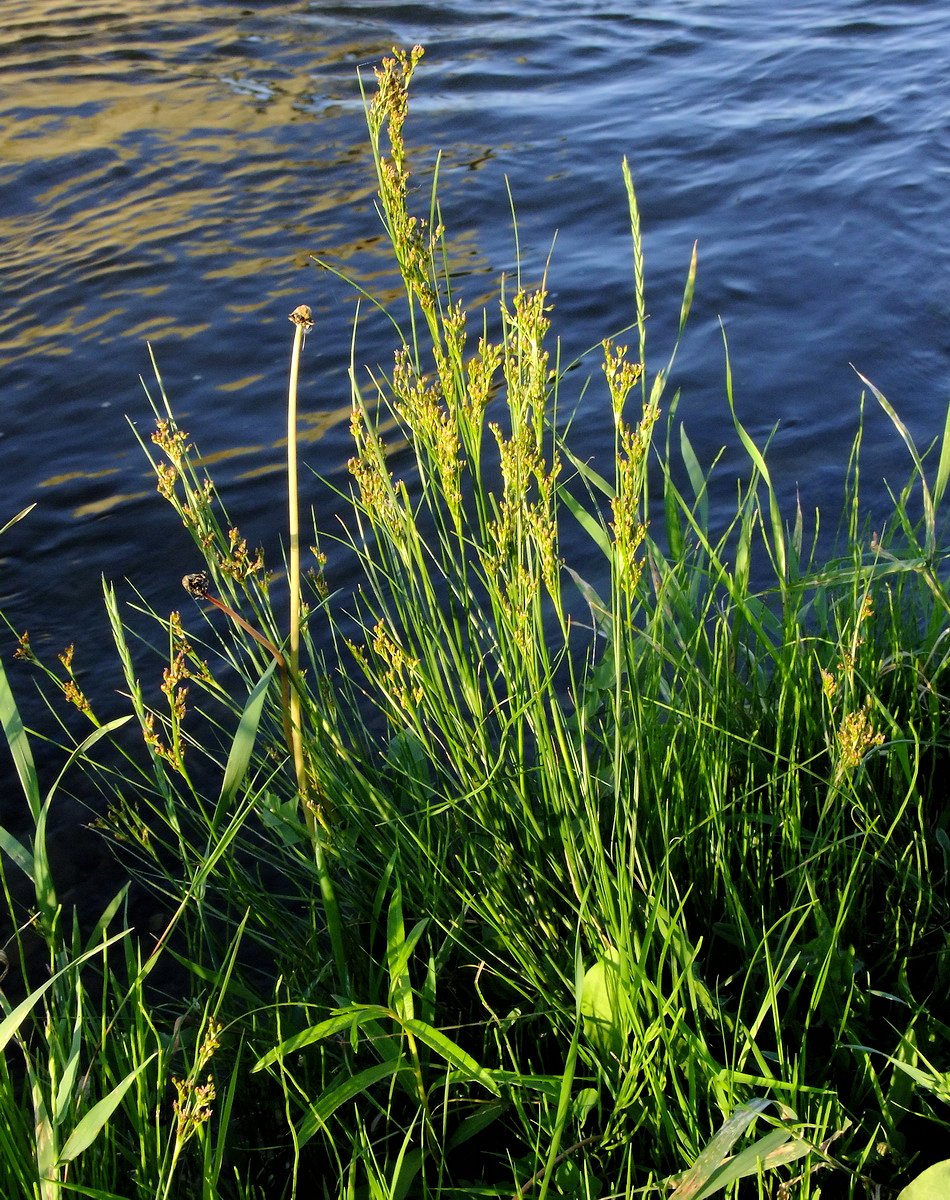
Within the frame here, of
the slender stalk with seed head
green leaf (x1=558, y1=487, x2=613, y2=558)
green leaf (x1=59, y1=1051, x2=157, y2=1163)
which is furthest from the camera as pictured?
green leaf (x1=558, y1=487, x2=613, y2=558)

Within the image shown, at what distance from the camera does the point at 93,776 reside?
330cm

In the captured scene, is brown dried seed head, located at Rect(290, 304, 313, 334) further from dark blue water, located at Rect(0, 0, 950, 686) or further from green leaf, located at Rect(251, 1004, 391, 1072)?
dark blue water, located at Rect(0, 0, 950, 686)

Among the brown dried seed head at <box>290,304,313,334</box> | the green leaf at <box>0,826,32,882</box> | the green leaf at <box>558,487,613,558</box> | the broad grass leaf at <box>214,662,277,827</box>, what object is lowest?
the green leaf at <box>0,826,32,882</box>

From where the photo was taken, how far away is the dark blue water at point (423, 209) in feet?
14.8

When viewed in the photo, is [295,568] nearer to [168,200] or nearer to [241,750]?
[241,750]

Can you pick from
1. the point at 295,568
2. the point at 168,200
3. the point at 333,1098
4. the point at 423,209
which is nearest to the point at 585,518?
the point at 295,568

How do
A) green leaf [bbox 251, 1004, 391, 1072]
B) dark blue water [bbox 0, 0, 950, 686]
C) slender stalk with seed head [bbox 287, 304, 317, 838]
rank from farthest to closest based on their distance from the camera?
1. dark blue water [bbox 0, 0, 950, 686]
2. green leaf [bbox 251, 1004, 391, 1072]
3. slender stalk with seed head [bbox 287, 304, 317, 838]

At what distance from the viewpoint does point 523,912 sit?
1.82 metres

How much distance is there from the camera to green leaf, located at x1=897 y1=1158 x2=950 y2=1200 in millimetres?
1398

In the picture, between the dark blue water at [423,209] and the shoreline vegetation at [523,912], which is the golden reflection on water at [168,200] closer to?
the dark blue water at [423,209]

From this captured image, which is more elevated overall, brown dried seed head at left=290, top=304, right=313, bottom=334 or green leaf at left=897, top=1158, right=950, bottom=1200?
brown dried seed head at left=290, top=304, right=313, bottom=334

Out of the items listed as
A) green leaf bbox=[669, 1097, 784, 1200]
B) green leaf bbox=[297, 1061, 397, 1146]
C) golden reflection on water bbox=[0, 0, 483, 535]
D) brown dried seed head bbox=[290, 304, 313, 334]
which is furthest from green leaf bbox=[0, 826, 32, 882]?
golden reflection on water bbox=[0, 0, 483, 535]

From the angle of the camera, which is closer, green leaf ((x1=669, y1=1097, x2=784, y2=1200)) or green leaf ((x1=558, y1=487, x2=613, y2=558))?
green leaf ((x1=669, y1=1097, x2=784, y2=1200))

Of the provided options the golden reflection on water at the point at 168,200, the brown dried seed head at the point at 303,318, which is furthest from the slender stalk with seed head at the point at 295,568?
the golden reflection on water at the point at 168,200
